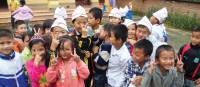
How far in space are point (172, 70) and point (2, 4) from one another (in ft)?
48.3

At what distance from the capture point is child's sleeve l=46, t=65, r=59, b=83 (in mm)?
3565

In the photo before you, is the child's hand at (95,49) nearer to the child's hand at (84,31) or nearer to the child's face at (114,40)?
the child's hand at (84,31)

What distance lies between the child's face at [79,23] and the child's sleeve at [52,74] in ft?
2.98

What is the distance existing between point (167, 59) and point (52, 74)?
1.19m

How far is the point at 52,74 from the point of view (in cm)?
358

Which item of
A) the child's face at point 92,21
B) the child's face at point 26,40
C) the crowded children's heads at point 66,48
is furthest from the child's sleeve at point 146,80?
the child's face at point 26,40

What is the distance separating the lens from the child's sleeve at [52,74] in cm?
356

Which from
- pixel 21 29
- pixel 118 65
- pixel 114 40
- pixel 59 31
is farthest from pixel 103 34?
pixel 21 29

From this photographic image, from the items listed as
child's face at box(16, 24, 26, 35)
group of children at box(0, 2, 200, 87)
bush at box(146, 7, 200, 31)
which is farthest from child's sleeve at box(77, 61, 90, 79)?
bush at box(146, 7, 200, 31)

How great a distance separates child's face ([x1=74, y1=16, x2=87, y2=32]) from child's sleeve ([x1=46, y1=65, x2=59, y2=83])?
2.98ft

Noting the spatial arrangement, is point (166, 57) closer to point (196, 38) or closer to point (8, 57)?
point (196, 38)

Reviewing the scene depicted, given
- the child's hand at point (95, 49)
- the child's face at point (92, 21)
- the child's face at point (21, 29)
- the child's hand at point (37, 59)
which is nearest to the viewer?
the child's hand at point (37, 59)

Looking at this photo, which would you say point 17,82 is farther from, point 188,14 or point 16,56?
point 188,14

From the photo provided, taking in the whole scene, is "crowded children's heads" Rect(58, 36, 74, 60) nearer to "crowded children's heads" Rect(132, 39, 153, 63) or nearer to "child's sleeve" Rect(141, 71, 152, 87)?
"crowded children's heads" Rect(132, 39, 153, 63)
